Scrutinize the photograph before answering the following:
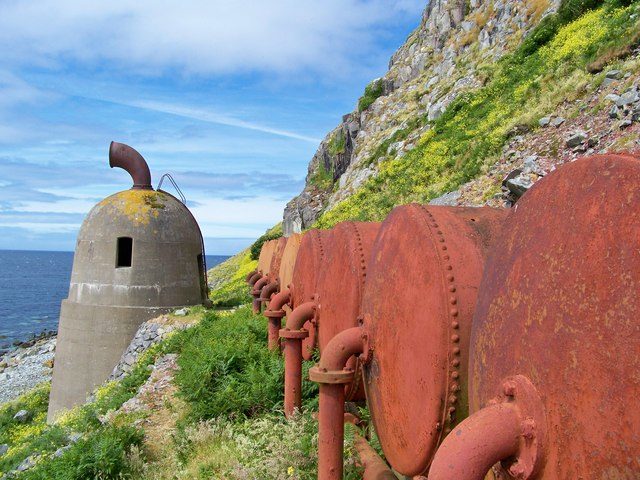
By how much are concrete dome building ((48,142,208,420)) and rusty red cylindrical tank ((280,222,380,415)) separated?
11.5 meters

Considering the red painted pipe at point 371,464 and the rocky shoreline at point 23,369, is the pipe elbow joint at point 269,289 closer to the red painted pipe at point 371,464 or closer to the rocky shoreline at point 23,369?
the red painted pipe at point 371,464

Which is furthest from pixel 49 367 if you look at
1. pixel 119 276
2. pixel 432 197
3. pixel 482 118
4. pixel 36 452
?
pixel 482 118

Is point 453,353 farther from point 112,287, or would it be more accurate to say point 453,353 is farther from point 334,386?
point 112,287

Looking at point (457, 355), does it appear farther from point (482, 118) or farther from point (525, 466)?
point (482, 118)

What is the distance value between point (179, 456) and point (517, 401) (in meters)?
5.68

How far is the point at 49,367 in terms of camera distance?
1064 inches

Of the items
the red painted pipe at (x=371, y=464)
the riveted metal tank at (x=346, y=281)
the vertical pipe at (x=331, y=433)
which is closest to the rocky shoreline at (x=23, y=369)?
the riveted metal tank at (x=346, y=281)

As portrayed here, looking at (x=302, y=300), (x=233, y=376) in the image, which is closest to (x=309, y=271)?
(x=302, y=300)

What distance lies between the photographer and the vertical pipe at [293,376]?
657 centimetres

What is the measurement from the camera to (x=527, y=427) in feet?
7.01

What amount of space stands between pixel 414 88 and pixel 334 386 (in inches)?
1450

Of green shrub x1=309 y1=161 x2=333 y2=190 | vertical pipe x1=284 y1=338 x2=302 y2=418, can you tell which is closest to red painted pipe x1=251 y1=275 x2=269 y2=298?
vertical pipe x1=284 y1=338 x2=302 y2=418

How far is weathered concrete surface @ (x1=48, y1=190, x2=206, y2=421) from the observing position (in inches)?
652

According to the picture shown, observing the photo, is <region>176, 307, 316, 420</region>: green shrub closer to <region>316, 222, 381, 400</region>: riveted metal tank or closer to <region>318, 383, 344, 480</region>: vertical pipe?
<region>316, 222, 381, 400</region>: riveted metal tank
